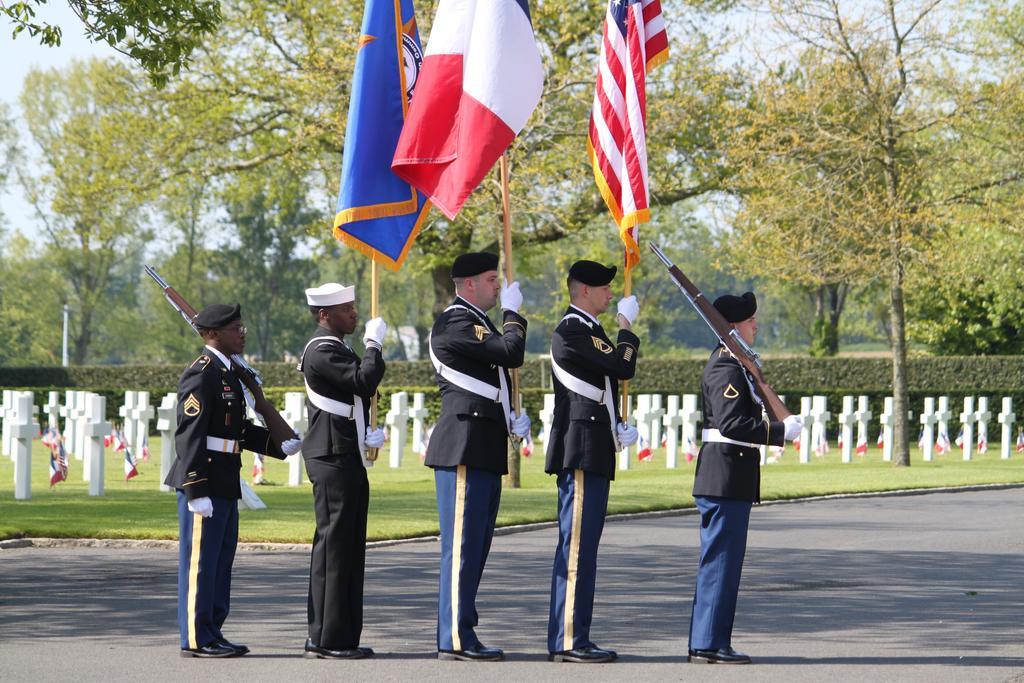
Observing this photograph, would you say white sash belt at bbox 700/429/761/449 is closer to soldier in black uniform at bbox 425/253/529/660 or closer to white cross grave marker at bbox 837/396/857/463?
soldier in black uniform at bbox 425/253/529/660

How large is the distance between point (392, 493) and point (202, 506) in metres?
10.5

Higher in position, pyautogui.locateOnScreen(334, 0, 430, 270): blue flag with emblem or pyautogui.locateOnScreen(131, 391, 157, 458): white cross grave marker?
pyautogui.locateOnScreen(334, 0, 430, 270): blue flag with emblem

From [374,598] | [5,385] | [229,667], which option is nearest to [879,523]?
[374,598]

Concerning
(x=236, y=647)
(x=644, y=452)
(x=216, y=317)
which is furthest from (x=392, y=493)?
(x=216, y=317)

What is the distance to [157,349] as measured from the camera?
207ft

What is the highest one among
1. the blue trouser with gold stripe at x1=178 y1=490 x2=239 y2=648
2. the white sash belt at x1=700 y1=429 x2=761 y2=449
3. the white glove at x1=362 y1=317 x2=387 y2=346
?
the white glove at x1=362 y1=317 x2=387 y2=346

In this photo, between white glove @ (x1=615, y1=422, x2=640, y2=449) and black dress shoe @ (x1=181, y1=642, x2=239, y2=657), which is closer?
Answer: black dress shoe @ (x1=181, y1=642, x2=239, y2=657)

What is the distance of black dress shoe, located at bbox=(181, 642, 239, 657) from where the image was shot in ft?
26.1

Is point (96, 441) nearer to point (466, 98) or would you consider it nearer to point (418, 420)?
point (418, 420)

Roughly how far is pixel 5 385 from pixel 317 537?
113 feet

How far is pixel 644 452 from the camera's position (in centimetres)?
2456

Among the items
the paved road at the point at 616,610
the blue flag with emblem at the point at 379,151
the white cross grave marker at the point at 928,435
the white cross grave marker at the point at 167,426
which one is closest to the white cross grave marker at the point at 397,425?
the white cross grave marker at the point at 167,426

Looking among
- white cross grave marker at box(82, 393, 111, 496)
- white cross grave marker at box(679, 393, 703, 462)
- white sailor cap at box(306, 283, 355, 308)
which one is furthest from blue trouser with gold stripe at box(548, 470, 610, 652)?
white cross grave marker at box(679, 393, 703, 462)

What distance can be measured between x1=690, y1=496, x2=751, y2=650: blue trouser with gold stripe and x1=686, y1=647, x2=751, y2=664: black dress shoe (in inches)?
1.0
